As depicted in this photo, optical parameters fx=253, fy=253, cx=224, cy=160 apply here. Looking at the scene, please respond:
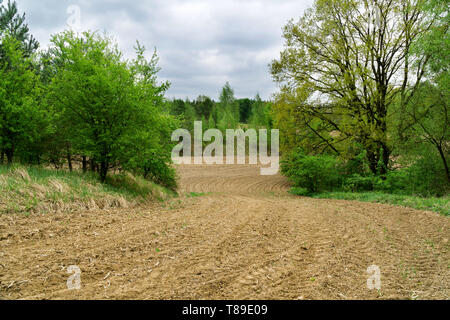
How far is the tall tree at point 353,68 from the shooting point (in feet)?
44.8

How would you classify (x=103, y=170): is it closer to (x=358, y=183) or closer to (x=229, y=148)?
(x=358, y=183)

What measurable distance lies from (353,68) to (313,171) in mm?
6339

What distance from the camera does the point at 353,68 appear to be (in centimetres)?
1454

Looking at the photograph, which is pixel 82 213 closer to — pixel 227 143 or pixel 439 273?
pixel 439 273

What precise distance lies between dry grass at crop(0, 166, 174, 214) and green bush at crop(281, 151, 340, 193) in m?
10.1

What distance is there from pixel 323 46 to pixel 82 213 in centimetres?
1505

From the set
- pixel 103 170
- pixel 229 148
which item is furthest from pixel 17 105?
pixel 229 148

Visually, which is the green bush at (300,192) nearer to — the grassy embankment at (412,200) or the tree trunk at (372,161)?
the grassy embankment at (412,200)

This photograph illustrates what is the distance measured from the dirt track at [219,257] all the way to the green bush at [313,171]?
27.9 ft

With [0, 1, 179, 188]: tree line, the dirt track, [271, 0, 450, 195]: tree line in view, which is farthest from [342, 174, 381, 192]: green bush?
[0, 1, 179, 188]: tree line

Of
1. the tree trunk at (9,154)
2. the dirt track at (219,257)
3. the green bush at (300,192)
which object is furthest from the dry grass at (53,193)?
the green bush at (300,192)

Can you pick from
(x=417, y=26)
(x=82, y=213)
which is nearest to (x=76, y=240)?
(x=82, y=213)
